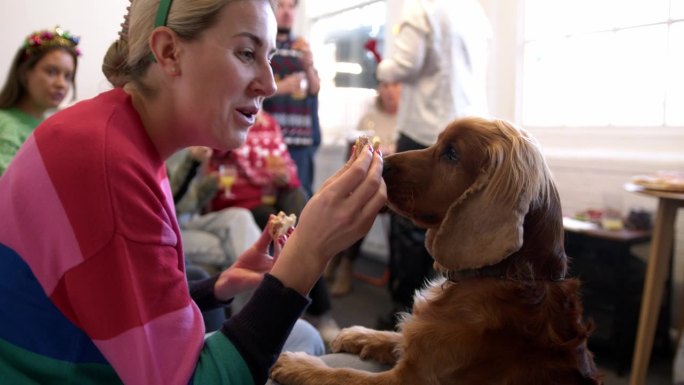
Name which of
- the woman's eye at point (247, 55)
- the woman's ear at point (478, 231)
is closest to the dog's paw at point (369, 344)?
the woman's ear at point (478, 231)

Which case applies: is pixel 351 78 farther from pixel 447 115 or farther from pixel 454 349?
pixel 454 349

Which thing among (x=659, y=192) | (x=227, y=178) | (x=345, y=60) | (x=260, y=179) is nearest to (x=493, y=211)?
(x=659, y=192)

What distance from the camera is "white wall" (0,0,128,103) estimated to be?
3768mm

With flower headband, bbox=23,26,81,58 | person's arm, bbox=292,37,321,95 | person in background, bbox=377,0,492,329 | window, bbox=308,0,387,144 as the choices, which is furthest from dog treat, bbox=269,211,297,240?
window, bbox=308,0,387,144

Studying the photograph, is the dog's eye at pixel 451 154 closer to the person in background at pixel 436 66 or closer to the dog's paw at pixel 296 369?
the dog's paw at pixel 296 369

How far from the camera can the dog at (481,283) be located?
1.04 metres

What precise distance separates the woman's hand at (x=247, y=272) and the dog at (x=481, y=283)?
0.23 metres

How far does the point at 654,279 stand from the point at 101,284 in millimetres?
2263

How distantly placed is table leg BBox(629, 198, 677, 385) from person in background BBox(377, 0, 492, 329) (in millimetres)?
1013

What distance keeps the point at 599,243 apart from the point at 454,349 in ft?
7.18

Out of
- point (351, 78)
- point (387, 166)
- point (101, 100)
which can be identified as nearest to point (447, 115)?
point (387, 166)

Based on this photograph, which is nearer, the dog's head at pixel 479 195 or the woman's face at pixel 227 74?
the woman's face at pixel 227 74

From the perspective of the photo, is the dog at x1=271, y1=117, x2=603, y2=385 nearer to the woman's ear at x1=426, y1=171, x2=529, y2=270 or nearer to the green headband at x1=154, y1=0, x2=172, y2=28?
the woman's ear at x1=426, y1=171, x2=529, y2=270

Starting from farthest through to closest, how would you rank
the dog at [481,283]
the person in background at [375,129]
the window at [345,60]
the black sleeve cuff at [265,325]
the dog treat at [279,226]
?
the window at [345,60], the person in background at [375,129], the dog treat at [279,226], the dog at [481,283], the black sleeve cuff at [265,325]
